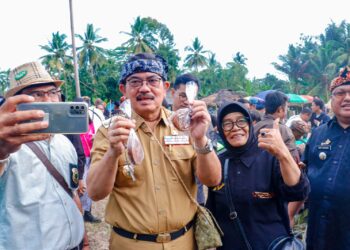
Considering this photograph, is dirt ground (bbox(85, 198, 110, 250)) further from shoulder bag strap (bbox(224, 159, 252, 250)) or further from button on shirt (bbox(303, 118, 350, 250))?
button on shirt (bbox(303, 118, 350, 250))

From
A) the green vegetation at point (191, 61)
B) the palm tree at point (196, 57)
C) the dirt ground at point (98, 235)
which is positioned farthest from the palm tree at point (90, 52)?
the dirt ground at point (98, 235)

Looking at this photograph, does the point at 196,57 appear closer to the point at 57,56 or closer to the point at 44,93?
the point at 57,56

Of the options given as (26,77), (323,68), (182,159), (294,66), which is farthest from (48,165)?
(294,66)

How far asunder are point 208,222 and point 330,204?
44.3 inches

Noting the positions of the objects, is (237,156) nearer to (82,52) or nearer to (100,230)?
(100,230)

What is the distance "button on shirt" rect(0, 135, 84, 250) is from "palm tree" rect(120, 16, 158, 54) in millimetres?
35211

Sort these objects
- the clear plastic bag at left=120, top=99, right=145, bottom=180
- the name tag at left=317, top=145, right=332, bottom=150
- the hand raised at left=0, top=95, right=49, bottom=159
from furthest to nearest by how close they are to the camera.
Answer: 1. the name tag at left=317, top=145, right=332, bottom=150
2. the clear plastic bag at left=120, top=99, right=145, bottom=180
3. the hand raised at left=0, top=95, right=49, bottom=159

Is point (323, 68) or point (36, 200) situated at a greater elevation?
point (323, 68)

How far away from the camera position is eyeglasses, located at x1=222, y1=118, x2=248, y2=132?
247 centimetres

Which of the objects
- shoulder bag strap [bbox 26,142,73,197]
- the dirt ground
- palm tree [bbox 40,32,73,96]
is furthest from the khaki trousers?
palm tree [bbox 40,32,73,96]

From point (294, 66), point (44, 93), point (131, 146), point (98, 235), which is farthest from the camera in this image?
point (294, 66)

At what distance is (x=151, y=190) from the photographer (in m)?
2.01

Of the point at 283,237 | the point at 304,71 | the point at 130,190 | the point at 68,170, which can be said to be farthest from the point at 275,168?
the point at 304,71

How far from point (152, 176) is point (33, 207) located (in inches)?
29.7
